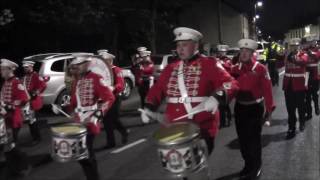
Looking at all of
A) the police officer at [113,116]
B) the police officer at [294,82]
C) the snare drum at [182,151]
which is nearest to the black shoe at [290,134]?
the police officer at [294,82]

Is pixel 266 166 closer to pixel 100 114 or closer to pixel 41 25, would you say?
pixel 100 114

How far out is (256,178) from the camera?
6559 millimetres

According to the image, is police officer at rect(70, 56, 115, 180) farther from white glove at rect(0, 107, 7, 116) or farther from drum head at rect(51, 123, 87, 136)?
white glove at rect(0, 107, 7, 116)

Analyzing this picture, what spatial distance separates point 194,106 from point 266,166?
2730 mm

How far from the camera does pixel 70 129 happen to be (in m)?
5.62

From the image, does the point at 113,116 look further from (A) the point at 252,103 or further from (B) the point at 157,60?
(B) the point at 157,60

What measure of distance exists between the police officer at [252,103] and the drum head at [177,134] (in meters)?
2.27

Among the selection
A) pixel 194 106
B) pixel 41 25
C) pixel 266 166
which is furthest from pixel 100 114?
pixel 41 25

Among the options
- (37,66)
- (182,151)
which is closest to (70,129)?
(182,151)

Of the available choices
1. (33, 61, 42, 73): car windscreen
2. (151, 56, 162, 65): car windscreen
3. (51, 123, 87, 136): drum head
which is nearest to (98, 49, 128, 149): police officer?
(51, 123, 87, 136): drum head

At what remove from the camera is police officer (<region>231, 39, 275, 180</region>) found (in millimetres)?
6660

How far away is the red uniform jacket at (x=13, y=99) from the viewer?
7500 millimetres

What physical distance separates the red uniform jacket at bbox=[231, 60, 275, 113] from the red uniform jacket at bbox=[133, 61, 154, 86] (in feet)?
22.5

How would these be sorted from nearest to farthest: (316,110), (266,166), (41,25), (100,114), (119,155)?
(100,114), (266,166), (119,155), (316,110), (41,25)
